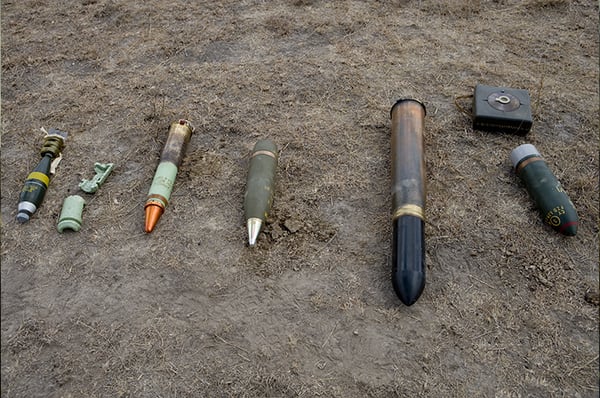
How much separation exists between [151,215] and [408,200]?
2332mm

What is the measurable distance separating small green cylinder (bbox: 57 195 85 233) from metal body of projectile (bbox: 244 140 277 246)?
1.56 m

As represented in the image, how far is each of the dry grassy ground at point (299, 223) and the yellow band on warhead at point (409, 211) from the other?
26 cm

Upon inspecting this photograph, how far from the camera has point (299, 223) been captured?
443 centimetres

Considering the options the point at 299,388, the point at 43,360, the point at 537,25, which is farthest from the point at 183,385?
the point at 537,25

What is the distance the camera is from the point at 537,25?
277 inches

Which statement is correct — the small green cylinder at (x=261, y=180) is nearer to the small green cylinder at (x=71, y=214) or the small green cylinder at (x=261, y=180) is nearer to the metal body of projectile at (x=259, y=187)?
the metal body of projectile at (x=259, y=187)

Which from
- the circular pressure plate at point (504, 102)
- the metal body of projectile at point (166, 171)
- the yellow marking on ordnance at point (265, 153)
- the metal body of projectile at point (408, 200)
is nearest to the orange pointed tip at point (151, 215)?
the metal body of projectile at point (166, 171)

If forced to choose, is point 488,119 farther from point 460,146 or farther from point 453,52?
point 453,52

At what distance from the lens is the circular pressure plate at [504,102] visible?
5230 mm

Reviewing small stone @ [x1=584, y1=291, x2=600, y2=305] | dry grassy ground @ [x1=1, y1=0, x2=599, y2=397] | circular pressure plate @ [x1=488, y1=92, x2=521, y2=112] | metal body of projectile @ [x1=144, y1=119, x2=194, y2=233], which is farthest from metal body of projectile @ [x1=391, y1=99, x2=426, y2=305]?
metal body of projectile @ [x1=144, y1=119, x2=194, y2=233]

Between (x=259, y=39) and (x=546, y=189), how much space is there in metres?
4.48

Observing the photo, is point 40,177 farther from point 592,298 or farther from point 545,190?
point 592,298

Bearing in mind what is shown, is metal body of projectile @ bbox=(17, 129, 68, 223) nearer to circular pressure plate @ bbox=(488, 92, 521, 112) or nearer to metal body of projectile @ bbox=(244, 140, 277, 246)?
metal body of projectile @ bbox=(244, 140, 277, 246)

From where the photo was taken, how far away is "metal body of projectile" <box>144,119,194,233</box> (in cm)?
441
